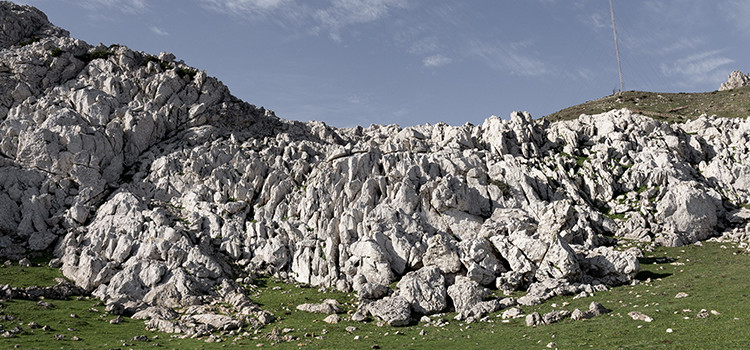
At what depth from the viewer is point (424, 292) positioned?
61406 mm

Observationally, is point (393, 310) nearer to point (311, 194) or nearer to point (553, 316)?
point (553, 316)

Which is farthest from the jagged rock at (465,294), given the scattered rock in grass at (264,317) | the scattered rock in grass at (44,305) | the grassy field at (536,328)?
the scattered rock in grass at (44,305)

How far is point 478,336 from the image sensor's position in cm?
4688

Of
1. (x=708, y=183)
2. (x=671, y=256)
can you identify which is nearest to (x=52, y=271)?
(x=671, y=256)

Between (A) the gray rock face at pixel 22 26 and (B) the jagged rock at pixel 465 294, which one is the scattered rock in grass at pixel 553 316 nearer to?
(B) the jagged rock at pixel 465 294

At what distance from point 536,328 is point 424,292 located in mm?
18040

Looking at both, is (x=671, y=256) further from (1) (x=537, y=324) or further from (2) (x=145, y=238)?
(2) (x=145, y=238)

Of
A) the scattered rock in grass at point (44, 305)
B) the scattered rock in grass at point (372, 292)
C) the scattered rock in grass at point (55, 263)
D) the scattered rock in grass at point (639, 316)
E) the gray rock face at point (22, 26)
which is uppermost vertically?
the gray rock face at point (22, 26)

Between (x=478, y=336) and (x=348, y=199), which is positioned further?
(x=348, y=199)

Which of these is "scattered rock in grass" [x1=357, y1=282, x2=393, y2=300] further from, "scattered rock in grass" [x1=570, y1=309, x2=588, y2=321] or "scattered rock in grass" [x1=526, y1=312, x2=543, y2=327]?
"scattered rock in grass" [x1=570, y1=309, x2=588, y2=321]

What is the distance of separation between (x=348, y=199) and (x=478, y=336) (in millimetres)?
46480

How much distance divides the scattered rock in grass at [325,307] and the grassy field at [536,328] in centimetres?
130

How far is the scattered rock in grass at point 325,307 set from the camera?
207ft

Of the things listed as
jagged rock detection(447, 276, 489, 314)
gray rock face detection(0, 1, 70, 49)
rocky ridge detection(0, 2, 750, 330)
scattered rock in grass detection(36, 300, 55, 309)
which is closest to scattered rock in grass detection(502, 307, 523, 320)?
rocky ridge detection(0, 2, 750, 330)
